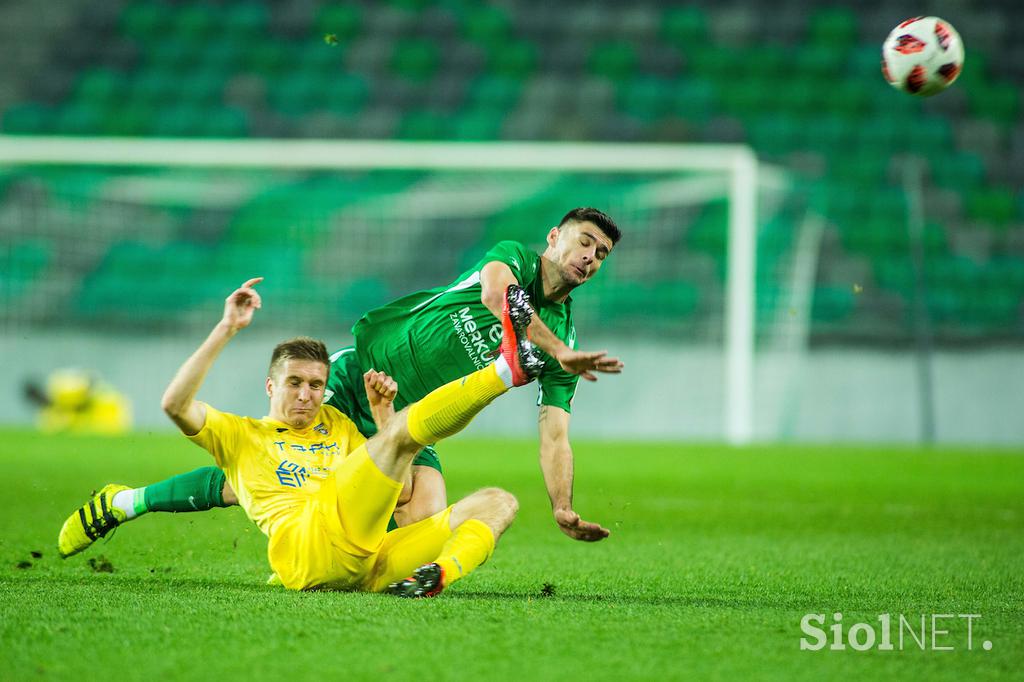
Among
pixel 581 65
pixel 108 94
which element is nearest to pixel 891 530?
pixel 581 65

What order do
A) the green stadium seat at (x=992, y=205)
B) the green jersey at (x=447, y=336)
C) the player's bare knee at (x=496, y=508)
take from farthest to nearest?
the green stadium seat at (x=992, y=205) → the green jersey at (x=447, y=336) → the player's bare knee at (x=496, y=508)

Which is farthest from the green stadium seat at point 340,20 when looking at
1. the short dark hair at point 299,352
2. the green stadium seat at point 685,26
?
the short dark hair at point 299,352

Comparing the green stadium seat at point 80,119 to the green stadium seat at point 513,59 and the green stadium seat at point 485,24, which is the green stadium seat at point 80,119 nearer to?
the green stadium seat at point 485,24

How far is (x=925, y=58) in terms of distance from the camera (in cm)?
650

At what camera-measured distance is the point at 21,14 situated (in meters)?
20.5

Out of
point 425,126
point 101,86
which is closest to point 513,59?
point 425,126

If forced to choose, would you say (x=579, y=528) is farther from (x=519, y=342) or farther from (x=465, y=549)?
(x=519, y=342)

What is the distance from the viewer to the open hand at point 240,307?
4199mm

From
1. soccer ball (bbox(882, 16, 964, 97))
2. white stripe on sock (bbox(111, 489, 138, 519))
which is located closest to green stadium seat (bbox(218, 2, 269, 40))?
soccer ball (bbox(882, 16, 964, 97))

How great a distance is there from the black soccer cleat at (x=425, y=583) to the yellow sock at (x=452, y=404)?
1.59ft

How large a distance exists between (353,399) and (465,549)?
4.14 feet

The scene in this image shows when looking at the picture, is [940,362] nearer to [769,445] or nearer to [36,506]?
[769,445]

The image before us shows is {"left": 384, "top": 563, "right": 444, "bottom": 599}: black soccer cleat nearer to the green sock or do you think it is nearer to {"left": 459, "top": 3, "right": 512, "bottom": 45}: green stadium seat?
the green sock

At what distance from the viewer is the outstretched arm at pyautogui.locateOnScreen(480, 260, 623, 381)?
392 centimetres
